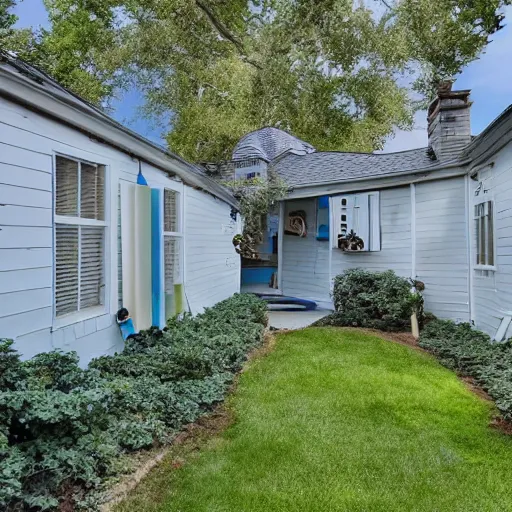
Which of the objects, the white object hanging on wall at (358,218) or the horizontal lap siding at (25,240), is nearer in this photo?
the horizontal lap siding at (25,240)

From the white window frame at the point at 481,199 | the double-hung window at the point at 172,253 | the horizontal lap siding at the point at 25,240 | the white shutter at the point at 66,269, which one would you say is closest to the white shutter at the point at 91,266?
the white shutter at the point at 66,269

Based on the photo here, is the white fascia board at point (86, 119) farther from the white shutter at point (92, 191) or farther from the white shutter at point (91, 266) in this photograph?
the white shutter at point (91, 266)

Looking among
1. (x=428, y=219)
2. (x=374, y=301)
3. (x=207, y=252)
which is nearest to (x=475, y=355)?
(x=374, y=301)

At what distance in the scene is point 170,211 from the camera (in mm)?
6402

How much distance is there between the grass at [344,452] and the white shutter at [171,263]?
5.86 feet

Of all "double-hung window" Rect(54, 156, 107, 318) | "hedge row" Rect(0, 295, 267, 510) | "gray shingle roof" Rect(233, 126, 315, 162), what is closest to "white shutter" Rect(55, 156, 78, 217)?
"double-hung window" Rect(54, 156, 107, 318)

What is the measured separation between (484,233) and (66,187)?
6.18 meters

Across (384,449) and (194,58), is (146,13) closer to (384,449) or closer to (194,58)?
(194,58)

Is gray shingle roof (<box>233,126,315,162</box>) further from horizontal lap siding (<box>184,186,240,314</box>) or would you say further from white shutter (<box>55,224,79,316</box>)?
white shutter (<box>55,224,79,316</box>)

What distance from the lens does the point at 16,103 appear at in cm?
318

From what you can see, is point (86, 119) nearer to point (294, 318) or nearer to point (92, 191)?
point (92, 191)

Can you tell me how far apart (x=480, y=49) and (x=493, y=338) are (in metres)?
17.0

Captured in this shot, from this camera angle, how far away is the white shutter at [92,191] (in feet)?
13.6

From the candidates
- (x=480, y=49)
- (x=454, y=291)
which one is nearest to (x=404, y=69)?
(x=480, y=49)
